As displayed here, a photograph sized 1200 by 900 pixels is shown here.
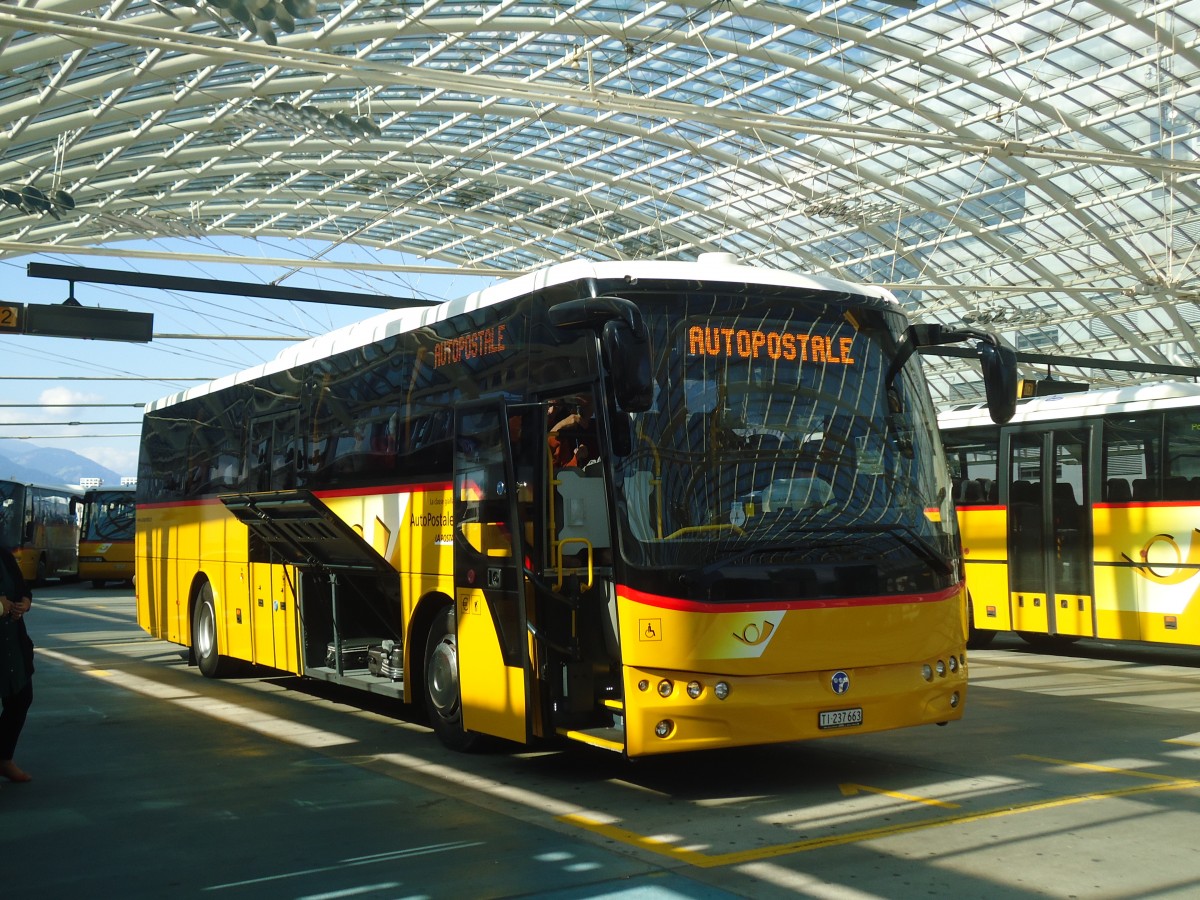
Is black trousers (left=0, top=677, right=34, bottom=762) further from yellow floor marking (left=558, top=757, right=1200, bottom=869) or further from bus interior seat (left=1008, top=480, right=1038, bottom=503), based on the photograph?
bus interior seat (left=1008, top=480, right=1038, bottom=503)

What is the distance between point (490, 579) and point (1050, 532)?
9.94 meters

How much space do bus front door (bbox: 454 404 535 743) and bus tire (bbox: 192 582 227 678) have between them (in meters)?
6.57

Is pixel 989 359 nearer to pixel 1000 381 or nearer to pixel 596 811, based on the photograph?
pixel 1000 381

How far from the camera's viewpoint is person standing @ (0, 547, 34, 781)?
8.23 metres

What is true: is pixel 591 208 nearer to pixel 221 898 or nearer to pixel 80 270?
pixel 80 270

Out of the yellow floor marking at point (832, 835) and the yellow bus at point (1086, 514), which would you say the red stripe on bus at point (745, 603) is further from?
the yellow bus at point (1086, 514)

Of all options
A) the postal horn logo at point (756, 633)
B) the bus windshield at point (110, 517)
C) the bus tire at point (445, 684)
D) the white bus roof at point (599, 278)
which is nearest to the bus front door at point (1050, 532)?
the white bus roof at point (599, 278)

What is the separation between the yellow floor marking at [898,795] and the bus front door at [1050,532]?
882cm

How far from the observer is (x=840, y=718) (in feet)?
25.9

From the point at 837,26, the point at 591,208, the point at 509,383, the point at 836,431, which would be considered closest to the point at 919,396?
the point at 836,431

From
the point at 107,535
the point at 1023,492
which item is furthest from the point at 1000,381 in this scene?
the point at 107,535

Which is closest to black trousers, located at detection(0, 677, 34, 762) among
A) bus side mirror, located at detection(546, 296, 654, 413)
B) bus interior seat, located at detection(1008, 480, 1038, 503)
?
bus side mirror, located at detection(546, 296, 654, 413)

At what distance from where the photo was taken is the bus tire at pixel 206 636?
49.1ft

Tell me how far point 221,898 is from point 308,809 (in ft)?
6.05
